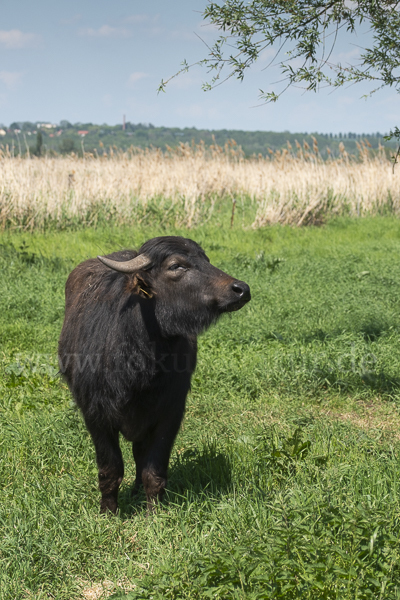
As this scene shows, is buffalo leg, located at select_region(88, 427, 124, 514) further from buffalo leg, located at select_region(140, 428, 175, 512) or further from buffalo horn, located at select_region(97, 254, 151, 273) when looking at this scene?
buffalo horn, located at select_region(97, 254, 151, 273)

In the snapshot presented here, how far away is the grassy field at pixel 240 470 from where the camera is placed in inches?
94.6

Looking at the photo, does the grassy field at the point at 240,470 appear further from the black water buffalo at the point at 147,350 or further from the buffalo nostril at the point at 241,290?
the buffalo nostril at the point at 241,290

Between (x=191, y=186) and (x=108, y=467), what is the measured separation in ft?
35.9

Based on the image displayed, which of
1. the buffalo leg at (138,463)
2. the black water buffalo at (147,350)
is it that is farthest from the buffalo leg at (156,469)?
the buffalo leg at (138,463)

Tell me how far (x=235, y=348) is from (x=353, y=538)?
3683 mm

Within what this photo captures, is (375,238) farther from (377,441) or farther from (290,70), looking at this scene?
(377,441)

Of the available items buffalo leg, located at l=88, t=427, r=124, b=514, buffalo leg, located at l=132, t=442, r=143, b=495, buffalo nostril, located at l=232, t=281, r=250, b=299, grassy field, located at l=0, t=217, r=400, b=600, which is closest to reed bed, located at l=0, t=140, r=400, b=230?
grassy field, located at l=0, t=217, r=400, b=600

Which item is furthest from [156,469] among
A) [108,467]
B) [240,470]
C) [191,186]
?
[191,186]

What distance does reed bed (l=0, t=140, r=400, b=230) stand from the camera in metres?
12.3

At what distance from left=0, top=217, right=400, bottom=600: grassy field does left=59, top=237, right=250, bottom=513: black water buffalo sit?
369 mm

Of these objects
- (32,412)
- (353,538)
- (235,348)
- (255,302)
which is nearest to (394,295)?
(255,302)

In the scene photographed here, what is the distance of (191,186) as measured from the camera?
1366 cm

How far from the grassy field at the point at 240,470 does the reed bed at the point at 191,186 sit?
5096mm

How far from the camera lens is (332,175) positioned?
1548 centimetres
